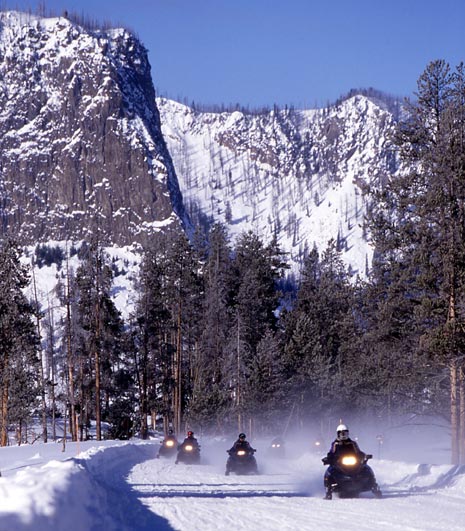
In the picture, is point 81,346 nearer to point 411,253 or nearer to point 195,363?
point 195,363

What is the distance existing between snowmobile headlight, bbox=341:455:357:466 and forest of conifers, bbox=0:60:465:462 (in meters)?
8.20

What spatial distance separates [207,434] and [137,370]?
9383 millimetres

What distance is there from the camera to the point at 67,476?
11.4 m

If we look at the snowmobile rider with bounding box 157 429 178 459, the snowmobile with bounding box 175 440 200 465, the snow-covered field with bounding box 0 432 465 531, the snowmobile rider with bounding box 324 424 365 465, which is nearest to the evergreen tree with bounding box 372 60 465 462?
the snow-covered field with bounding box 0 432 465 531

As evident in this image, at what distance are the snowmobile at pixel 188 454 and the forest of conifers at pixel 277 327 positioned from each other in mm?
4140

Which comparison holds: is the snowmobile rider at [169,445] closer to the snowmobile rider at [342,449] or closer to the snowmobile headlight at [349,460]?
the snowmobile rider at [342,449]

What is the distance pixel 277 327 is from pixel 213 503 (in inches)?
2135

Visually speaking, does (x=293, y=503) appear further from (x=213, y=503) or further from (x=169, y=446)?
(x=169, y=446)

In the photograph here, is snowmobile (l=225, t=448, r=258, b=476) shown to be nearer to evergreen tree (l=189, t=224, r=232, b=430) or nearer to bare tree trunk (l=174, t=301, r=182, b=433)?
evergreen tree (l=189, t=224, r=232, b=430)

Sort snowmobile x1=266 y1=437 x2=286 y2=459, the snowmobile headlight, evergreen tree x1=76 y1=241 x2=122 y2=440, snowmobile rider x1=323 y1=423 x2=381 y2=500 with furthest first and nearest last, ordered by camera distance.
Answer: evergreen tree x1=76 y1=241 x2=122 y2=440 < snowmobile x1=266 y1=437 x2=286 y2=459 < the snowmobile headlight < snowmobile rider x1=323 y1=423 x2=381 y2=500

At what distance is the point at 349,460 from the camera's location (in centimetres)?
1673

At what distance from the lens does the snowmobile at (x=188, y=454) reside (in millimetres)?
31312

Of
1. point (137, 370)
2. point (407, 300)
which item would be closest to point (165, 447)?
point (407, 300)

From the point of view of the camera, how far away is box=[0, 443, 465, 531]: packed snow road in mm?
9695
